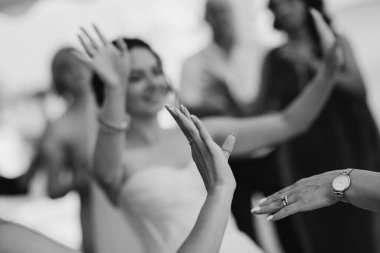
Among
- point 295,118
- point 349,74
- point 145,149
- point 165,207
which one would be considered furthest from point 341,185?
point 349,74

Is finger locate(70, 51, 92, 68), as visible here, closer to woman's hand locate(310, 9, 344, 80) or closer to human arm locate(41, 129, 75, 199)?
woman's hand locate(310, 9, 344, 80)

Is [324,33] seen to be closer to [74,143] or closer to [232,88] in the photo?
[232,88]

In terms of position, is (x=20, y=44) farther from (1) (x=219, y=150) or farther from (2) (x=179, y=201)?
(1) (x=219, y=150)

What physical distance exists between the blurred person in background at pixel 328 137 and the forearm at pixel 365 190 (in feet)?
2.78

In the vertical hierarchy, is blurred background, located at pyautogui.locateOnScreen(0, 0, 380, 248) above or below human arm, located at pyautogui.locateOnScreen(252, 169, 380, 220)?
below

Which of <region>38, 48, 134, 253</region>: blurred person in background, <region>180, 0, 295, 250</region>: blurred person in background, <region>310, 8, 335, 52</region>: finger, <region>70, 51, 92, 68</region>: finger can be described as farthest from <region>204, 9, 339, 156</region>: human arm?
<region>38, 48, 134, 253</region>: blurred person in background

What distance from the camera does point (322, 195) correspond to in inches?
31.1

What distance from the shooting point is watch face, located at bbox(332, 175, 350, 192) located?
30.5 inches

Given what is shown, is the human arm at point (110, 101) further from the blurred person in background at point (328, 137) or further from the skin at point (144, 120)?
the blurred person in background at point (328, 137)

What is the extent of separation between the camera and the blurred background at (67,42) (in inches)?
63.9

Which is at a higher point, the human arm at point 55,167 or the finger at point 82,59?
the finger at point 82,59

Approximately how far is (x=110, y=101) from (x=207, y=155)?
582mm

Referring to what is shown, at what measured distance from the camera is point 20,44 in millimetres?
2148

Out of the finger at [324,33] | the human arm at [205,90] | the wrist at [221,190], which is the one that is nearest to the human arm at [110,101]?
the human arm at [205,90]
